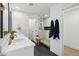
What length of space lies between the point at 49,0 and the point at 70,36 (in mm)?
4119

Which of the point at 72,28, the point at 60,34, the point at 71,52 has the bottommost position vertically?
the point at 71,52

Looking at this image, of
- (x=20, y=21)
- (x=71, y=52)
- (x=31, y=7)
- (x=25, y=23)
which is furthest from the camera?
(x=25, y=23)

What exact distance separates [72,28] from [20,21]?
277 centimetres

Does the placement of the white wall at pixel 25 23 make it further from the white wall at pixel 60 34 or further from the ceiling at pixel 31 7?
the white wall at pixel 60 34

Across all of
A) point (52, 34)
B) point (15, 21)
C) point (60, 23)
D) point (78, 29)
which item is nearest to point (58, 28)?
point (60, 23)

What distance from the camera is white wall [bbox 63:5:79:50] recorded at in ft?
13.7

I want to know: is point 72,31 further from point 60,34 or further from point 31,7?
point 31,7

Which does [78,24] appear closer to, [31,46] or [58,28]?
[58,28]

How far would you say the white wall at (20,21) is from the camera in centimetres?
443

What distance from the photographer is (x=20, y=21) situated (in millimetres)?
4723

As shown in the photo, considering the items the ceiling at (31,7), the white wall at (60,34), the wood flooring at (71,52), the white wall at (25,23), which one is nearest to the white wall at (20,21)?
the white wall at (25,23)

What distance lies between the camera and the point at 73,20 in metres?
4.38

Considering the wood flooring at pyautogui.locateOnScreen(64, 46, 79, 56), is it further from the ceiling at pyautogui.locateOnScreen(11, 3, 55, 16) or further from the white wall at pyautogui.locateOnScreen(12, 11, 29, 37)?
the white wall at pyautogui.locateOnScreen(12, 11, 29, 37)

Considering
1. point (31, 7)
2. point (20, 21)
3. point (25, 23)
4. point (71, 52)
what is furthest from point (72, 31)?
point (20, 21)
